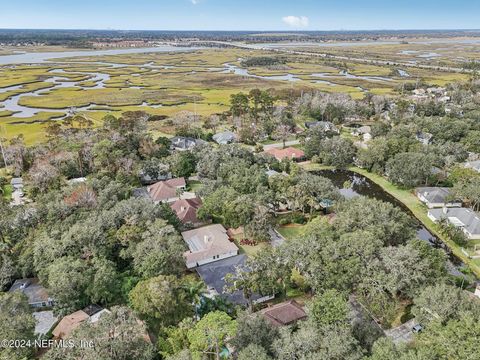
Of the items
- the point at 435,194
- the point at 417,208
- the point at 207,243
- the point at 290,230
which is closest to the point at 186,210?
the point at 207,243

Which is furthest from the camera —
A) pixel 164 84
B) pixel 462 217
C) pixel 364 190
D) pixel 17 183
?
pixel 164 84

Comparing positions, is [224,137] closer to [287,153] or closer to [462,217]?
[287,153]

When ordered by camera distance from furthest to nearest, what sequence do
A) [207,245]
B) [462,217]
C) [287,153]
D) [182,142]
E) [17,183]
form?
[182,142] < [287,153] < [17,183] < [462,217] < [207,245]

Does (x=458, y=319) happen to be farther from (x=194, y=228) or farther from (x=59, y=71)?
(x=59, y=71)

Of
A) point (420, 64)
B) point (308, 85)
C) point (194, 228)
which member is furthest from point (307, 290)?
point (420, 64)

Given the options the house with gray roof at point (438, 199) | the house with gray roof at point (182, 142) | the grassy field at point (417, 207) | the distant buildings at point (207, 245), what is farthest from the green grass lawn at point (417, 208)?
the house with gray roof at point (182, 142)

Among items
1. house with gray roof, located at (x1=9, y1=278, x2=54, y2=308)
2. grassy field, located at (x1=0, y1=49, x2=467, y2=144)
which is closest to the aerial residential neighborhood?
house with gray roof, located at (x1=9, y1=278, x2=54, y2=308)

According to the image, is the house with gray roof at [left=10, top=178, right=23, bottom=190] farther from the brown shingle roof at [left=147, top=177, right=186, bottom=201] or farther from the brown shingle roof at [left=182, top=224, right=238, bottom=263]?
the brown shingle roof at [left=182, top=224, right=238, bottom=263]
